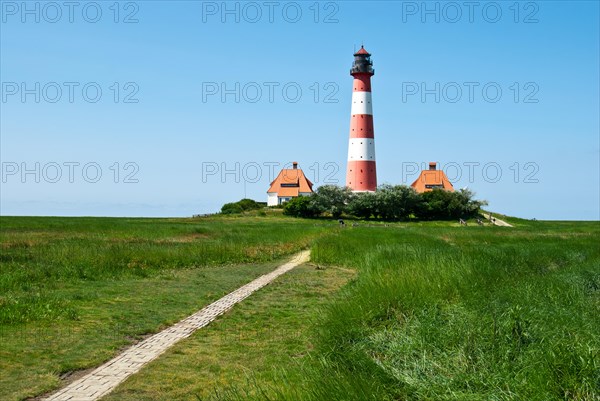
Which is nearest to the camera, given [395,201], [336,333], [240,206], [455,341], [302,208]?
[455,341]

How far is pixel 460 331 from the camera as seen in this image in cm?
844

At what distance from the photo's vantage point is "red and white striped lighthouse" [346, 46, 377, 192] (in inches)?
2869

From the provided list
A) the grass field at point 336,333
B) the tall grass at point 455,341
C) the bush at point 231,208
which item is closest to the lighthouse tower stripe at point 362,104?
the bush at point 231,208

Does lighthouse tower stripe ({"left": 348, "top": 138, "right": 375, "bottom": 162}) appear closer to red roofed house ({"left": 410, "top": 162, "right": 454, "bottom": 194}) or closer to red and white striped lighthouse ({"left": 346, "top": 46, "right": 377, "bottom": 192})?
red and white striped lighthouse ({"left": 346, "top": 46, "right": 377, "bottom": 192})

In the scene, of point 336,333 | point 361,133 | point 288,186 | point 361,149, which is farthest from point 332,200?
point 336,333

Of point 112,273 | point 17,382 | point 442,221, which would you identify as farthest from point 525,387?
point 442,221

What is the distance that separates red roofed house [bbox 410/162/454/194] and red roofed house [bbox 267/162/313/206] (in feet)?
54.8

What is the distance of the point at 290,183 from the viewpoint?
98562 mm

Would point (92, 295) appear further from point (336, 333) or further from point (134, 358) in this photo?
point (336, 333)

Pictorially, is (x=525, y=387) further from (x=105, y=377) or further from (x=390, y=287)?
(x=105, y=377)

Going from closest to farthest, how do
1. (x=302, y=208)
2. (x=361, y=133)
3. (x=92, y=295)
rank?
1. (x=92, y=295)
2. (x=361, y=133)
3. (x=302, y=208)

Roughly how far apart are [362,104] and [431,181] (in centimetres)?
2690

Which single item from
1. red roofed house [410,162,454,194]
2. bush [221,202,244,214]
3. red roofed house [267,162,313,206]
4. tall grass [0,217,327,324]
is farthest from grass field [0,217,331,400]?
red roofed house [410,162,454,194]

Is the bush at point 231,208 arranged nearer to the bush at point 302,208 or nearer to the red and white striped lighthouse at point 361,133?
the bush at point 302,208
